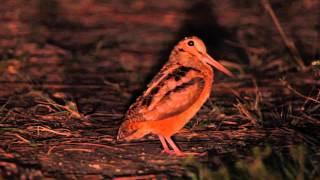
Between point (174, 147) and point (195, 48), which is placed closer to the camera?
point (174, 147)

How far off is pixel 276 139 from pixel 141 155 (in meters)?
1.18

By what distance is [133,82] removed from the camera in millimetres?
8203

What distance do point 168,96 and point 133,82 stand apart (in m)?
2.53

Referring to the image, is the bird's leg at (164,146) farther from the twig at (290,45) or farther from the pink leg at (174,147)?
the twig at (290,45)

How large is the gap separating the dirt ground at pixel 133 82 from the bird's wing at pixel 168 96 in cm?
34

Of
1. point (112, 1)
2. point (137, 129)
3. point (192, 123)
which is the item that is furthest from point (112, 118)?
point (112, 1)

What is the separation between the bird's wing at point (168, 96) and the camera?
5.64m

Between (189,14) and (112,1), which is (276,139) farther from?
(112,1)

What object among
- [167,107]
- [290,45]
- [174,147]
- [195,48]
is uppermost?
[195,48]

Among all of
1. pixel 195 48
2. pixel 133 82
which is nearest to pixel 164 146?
pixel 195 48

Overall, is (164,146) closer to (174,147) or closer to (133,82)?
(174,147)

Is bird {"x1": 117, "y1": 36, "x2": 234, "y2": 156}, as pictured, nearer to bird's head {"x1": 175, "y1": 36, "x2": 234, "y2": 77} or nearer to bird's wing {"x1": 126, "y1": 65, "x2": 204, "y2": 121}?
bird's wing {"x1": 126, "y1": 65, "x2": 204, "y2": 121}

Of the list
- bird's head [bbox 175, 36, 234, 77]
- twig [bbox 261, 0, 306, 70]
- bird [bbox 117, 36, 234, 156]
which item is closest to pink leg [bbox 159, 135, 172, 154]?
bird [bbox 117, 36, 234, 156]

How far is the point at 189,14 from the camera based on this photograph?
38.3 feet
